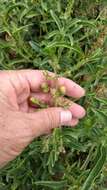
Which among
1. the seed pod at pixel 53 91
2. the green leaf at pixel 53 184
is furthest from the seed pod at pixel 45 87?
the green leaf at pixel 53 184

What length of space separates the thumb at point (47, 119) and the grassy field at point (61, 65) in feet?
0.16

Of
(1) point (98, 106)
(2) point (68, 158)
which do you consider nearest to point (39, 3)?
(1) point (98, 106)

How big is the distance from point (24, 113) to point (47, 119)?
0.09 meters

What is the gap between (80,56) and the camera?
1969 mm

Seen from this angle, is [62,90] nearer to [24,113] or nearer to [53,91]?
[53,91]

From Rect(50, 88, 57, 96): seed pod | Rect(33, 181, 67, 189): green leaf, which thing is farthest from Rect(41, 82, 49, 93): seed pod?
Rect(33, 181, 67, 189): green leaf

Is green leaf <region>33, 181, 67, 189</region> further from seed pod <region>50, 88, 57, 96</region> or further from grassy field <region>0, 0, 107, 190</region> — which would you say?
seed pod <region>50, 88, 57, 96</region>

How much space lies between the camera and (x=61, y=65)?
210 cm

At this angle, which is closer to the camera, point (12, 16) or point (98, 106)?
point (98, 106)

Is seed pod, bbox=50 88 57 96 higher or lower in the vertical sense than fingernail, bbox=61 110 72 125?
higher

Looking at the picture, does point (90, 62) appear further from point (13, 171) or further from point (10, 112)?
point (13, 171)

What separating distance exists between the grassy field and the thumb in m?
0.05

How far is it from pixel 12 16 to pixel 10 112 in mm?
605

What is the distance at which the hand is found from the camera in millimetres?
1839
